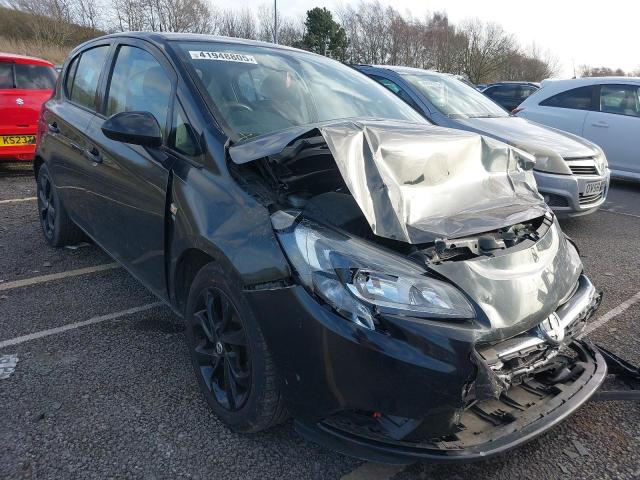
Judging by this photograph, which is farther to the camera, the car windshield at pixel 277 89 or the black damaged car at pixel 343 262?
the car windshield at pixel 277 89

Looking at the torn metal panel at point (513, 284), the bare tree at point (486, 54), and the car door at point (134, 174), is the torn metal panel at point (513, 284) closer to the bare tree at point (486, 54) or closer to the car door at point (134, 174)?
the car door at point (134, 174)

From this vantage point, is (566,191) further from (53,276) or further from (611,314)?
(53,276)

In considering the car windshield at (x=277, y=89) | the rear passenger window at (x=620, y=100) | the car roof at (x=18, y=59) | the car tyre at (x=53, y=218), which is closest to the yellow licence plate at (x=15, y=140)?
the car roof at (x=18, y=59)

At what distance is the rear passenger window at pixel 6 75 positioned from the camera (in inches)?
293

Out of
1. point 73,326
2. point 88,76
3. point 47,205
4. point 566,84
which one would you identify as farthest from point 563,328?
point 566,84

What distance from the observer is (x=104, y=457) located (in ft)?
7.05

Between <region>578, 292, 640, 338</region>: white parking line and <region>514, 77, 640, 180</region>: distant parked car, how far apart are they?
4684mm

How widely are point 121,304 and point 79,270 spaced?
0.85 meters

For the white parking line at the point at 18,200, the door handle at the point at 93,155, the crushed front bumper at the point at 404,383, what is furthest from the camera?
the white parking line at the point at 18,200

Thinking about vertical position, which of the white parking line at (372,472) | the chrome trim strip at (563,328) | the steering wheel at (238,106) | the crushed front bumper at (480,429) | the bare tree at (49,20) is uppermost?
the bare tree at (49,20)

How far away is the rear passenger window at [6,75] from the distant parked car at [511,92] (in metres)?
12.9

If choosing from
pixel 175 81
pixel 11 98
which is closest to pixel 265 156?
pixel 175 81

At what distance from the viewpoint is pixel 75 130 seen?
3744mm

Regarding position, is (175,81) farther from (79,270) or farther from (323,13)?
(323,13)
